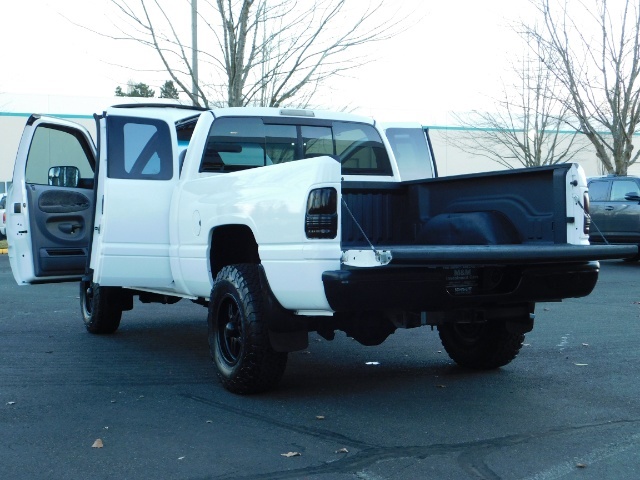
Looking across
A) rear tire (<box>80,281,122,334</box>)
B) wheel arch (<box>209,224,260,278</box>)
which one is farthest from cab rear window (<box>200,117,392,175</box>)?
rear tire (<box>80,281,122,334</box>)

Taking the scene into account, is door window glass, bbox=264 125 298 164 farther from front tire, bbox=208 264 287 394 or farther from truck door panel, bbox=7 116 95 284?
truck door panel, bbox=7 116 95 284

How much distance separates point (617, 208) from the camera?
18.4m

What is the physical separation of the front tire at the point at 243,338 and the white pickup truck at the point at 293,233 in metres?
0.01

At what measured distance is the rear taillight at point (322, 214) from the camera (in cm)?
536

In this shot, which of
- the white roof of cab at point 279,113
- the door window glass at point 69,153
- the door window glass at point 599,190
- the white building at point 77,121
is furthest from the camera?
the white building at point 77,121

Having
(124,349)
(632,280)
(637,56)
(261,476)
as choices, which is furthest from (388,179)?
(637,56)

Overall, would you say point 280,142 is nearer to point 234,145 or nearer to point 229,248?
point 234,145

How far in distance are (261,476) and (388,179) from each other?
13.0 ft

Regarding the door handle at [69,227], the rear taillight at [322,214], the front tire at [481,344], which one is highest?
the rear taillight at [322,214]

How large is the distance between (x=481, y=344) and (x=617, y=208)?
40.5 feet

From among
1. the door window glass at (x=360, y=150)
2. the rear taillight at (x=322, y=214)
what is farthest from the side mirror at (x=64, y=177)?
the rear taillight at (x=322, y=214)

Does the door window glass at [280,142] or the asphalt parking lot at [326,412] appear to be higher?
the door window glass at [280,142]

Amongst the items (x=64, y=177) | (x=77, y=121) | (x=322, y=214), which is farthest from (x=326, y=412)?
(x=77, y=121)

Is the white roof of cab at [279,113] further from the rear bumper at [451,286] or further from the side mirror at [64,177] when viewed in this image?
the rear bumper at [451,286]
